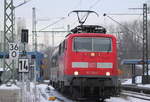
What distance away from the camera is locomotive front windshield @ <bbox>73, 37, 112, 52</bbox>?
66.4 feet

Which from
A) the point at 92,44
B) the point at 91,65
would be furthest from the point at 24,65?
the point at 92,44

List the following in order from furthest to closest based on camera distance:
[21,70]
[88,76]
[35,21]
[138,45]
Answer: [138,45]
[35,21]
[88,76]
[21,70]

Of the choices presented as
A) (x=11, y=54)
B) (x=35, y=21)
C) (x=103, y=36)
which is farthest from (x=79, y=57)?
(x=35, y=21)

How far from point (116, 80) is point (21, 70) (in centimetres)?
577

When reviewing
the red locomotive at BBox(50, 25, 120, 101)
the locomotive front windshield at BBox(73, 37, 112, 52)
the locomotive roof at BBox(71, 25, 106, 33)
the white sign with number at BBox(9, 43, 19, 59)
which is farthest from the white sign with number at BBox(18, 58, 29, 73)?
the locomotive roof at BBox(71, 25, 106, 33)

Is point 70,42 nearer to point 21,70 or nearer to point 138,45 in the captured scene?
point 21,70

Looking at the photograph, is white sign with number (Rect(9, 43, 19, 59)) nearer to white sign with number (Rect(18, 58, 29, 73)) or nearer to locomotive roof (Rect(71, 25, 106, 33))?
white sign with number (Rect(18, 58, 29, 73))

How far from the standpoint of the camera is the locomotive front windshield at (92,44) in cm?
2023

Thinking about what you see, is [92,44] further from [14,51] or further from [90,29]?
[14,51]

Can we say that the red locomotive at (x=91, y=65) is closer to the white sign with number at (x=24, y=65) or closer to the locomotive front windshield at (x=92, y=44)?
the locomotive front windshield at (x=92, y=44)

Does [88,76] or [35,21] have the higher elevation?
[35,21]

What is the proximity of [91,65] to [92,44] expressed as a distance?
1134mm

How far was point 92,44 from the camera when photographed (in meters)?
20.3

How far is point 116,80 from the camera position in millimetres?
19797
